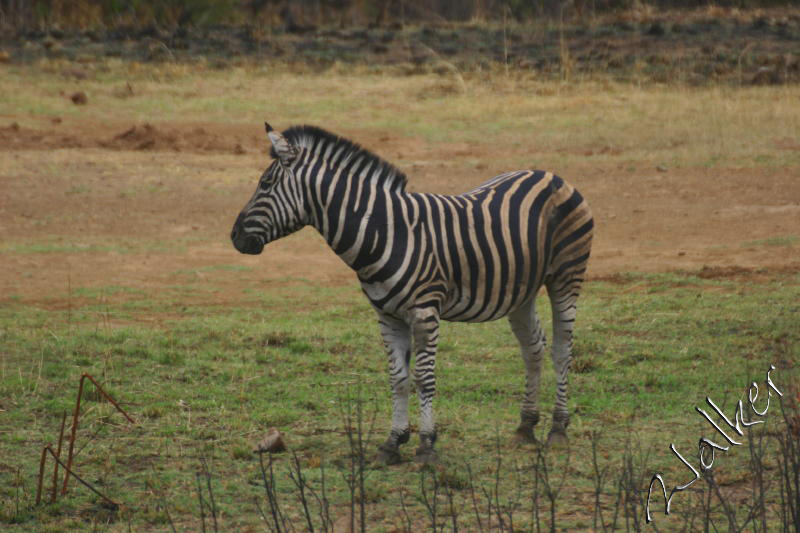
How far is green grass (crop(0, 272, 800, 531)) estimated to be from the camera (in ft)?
20.9

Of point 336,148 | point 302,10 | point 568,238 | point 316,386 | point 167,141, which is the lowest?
point 316,386

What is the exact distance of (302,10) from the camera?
3516 centimetres

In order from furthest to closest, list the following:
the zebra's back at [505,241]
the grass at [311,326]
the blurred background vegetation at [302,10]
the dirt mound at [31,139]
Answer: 1. the blurred background vegetation at [302,10]
2. the dirt mound at [31,139]
3. the zebra's back at [505,241]
4. the grass at [311,326]

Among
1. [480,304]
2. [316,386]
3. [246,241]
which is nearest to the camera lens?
[246,241]

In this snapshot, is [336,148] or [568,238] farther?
[568,238]

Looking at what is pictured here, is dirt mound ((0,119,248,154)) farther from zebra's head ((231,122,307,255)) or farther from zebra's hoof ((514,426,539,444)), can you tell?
zebra's hoof ((514,426,539,444))

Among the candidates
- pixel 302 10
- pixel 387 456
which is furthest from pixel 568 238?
pixel 302 10

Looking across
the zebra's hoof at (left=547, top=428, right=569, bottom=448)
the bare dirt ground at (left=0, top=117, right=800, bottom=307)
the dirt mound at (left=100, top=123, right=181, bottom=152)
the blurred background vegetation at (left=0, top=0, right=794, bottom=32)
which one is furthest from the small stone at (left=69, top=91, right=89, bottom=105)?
the zebra's hoof at (left=547, top=428, right=569, bottom=448)

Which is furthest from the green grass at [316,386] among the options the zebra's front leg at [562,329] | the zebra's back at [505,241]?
the zebra's back at [505,241]

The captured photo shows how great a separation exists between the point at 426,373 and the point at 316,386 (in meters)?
2.03

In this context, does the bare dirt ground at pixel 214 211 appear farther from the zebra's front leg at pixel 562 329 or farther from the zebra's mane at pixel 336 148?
the zebra's mane at pixel 336 148

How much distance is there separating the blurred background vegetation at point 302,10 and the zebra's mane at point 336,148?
79.6ft

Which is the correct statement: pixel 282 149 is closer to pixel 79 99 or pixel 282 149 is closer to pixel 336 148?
pixel 336 148

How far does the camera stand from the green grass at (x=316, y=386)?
638 centimetres
